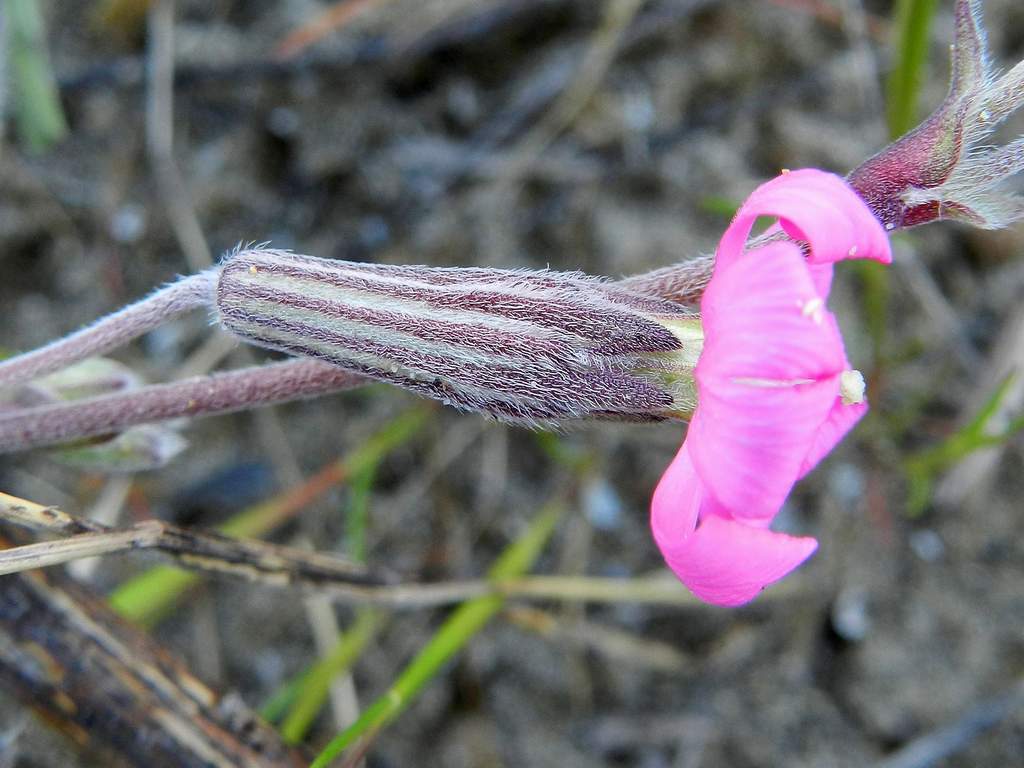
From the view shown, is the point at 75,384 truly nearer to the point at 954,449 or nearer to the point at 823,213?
the point at 823,213

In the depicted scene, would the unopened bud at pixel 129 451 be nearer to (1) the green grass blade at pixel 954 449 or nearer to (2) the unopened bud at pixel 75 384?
(2) the unopened bud at pixel 75 384

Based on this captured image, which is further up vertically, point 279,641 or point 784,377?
point 784,377

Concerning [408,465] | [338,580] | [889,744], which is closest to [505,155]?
[408,465]

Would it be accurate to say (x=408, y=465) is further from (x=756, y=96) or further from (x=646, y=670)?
(x=756, y=96)

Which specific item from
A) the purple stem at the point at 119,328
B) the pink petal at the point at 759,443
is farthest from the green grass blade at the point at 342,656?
the pink petal at the point at 759,443

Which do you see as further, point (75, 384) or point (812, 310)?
point (75, 384)

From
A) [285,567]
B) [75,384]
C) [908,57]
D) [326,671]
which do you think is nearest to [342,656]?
[326,671]

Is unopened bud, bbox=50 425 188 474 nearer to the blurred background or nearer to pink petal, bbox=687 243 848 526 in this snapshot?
the blurred background
